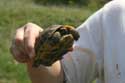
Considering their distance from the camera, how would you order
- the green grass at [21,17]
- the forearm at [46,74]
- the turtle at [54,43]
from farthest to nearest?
the green grass at [21,17], the forearm at [46,74], the turtle at [54,43]

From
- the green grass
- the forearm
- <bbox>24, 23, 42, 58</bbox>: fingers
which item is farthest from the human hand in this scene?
the green grass

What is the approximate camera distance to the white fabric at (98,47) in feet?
4.44

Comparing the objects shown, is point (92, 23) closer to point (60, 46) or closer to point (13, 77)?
point (60, 46)

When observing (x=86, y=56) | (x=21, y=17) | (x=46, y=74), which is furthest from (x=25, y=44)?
(x=21, y=17)

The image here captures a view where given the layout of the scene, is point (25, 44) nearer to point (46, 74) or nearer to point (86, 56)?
point (46, 74)

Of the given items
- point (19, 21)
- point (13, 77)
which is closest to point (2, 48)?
point (13, 77)

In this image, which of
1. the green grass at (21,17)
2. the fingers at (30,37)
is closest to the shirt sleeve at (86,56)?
the fingers at (30,37)

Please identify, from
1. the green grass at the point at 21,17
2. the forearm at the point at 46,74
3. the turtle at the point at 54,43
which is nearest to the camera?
the turtle at the point at 54,43

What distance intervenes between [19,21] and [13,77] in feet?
6.53

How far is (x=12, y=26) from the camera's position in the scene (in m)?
5.94

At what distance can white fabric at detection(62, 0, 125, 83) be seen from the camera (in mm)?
1353

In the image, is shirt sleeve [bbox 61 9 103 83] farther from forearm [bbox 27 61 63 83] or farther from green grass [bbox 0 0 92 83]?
green grass [bbox 0 0 92 83]

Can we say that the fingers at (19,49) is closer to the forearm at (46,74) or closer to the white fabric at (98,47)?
the forearm at (46,74)

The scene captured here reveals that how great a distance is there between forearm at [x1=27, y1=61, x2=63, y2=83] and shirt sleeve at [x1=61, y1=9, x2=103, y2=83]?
3 cm
